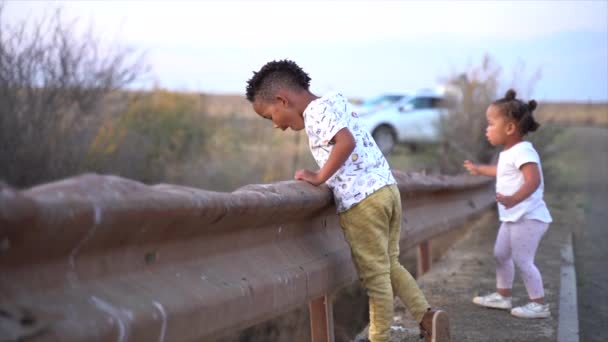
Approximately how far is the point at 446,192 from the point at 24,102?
537 centimetres

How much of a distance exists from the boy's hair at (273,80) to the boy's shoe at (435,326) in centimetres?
138

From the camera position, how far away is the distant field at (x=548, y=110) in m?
18.4

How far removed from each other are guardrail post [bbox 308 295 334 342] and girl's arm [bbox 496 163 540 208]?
178 cm

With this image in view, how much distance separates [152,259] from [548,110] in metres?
17.0

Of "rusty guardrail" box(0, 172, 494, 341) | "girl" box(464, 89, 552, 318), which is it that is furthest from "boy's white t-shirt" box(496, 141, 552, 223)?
"rusty guardrail" box(0, 172, 494, 341)

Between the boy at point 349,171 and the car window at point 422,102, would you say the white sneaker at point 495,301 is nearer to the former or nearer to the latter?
the boy at point 349,171

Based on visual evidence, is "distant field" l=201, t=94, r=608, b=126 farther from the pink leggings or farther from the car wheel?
the pink leggings

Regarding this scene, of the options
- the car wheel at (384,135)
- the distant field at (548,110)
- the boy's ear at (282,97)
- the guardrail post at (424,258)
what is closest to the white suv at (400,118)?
the car wheel at (384,135)

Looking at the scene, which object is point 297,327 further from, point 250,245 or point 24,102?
point 24,102

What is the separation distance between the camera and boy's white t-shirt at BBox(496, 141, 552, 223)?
6.43m

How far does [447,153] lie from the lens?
18125mm

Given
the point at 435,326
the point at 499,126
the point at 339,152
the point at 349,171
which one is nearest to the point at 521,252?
the point at 499,126

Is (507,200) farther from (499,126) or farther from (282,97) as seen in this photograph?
(282,97)

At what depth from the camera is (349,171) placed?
494cm
